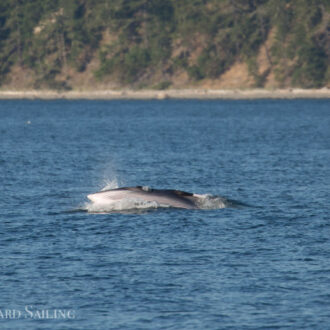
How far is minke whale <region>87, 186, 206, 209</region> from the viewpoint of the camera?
132 feet

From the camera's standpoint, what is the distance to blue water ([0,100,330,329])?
24.3m

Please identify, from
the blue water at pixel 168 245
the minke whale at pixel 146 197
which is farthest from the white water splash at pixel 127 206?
the blue water at pixel 168 245

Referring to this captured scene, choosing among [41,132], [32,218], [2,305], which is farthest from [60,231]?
[41,132]

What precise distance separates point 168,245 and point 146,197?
794cm

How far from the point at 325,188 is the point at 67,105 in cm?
15022

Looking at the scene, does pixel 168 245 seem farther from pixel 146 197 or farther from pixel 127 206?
pixel 146 197

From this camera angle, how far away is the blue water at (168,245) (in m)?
24.3

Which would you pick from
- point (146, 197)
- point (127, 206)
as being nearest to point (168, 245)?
point (127, 206)

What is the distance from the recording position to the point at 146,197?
4050 centimetres

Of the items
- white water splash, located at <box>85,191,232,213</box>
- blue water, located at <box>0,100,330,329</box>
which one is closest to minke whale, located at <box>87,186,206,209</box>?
white water splash, located at <box>85,191,232,213</box>

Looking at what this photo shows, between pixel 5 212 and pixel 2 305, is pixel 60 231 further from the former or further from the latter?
pixel 2 305

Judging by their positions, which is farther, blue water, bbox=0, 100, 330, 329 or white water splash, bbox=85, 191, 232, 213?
white water splash, bbox=85, 191, 232, 213

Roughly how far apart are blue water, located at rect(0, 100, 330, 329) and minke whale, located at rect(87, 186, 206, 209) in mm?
731

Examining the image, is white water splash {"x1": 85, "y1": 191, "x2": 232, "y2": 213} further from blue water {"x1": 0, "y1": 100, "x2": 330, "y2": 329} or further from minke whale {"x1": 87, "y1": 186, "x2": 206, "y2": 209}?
blue water {"x1": 0, "y1": 100, "x2": 330, "y2": 329}
